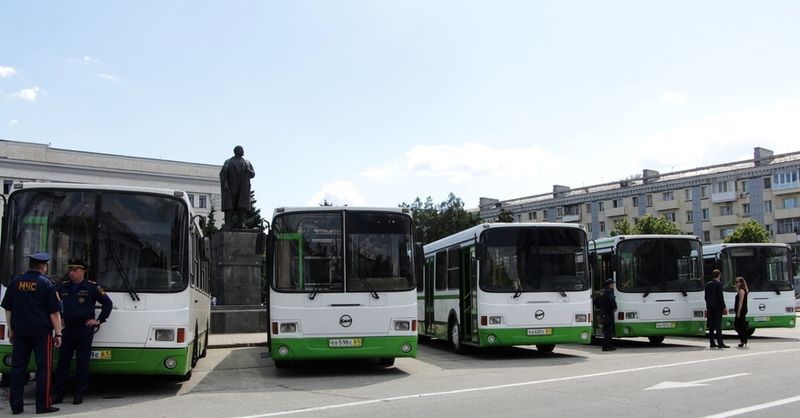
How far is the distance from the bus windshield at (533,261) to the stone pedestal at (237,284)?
29.9 ft

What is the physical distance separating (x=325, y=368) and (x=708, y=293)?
969 centimetres

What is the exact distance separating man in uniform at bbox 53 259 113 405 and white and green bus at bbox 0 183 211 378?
0.94 ft

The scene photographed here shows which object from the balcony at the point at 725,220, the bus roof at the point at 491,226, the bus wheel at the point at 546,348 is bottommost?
the bus wheel at the point at 546,348

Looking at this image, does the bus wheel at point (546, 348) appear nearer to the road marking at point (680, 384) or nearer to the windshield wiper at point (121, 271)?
the road marking at point (680, 384)

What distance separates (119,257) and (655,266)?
13.4m

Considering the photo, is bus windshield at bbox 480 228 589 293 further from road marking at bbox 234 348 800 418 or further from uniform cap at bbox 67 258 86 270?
uniform cap at bbox 67 258 86 270

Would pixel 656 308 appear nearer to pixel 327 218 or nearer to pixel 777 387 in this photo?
pixel 777 387

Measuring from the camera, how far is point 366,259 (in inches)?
520

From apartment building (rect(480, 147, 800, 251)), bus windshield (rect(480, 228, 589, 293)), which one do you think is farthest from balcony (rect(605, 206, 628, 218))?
bus windshield (rect(480, 228, 589, 293))

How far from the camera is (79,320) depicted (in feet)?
32.5

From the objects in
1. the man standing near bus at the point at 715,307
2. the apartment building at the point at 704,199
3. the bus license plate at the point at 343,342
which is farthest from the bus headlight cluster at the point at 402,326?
the apartment building at the point at 704,199

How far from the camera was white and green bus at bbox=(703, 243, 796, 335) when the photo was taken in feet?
70.6

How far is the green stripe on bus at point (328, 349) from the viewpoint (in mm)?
12781

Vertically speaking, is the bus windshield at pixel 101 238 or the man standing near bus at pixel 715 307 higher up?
the bus windshield at pixel 101 238
